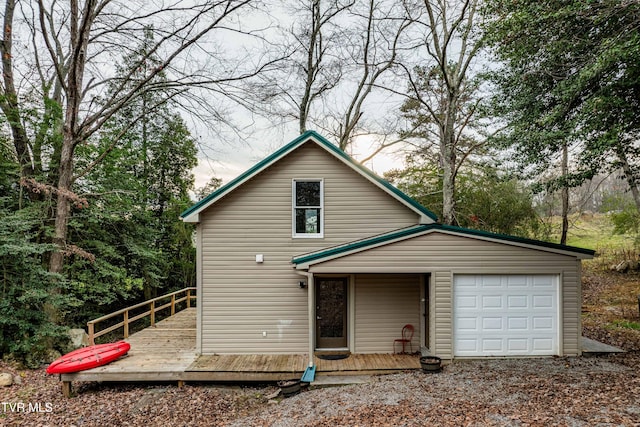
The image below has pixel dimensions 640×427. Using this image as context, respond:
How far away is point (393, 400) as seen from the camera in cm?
601

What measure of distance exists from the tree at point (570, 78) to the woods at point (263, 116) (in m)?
0.04

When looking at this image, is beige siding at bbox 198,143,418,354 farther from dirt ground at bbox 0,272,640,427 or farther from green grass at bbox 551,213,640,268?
green grass at bbox 551,213,640,268

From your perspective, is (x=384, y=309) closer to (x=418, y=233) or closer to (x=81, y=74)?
(x=418, y=233)

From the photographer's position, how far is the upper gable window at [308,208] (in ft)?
30.1

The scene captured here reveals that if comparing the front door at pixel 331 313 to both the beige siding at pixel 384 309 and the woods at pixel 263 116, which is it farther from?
the woods at pixel 263 116

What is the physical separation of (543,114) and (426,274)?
4.70m

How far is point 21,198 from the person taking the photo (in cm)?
1035

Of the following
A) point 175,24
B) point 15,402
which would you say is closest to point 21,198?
point 15,402

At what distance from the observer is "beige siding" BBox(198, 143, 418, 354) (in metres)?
8.92

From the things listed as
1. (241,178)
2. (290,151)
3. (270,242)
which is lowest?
(270,242)

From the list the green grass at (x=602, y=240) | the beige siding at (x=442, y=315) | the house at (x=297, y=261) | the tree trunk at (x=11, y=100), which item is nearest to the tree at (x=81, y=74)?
the tree trunk at (x=11, y=100)

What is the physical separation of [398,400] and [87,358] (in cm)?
678

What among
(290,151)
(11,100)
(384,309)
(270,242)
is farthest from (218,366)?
(11,100)

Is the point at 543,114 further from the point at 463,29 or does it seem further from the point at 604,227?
the point at 604,227
